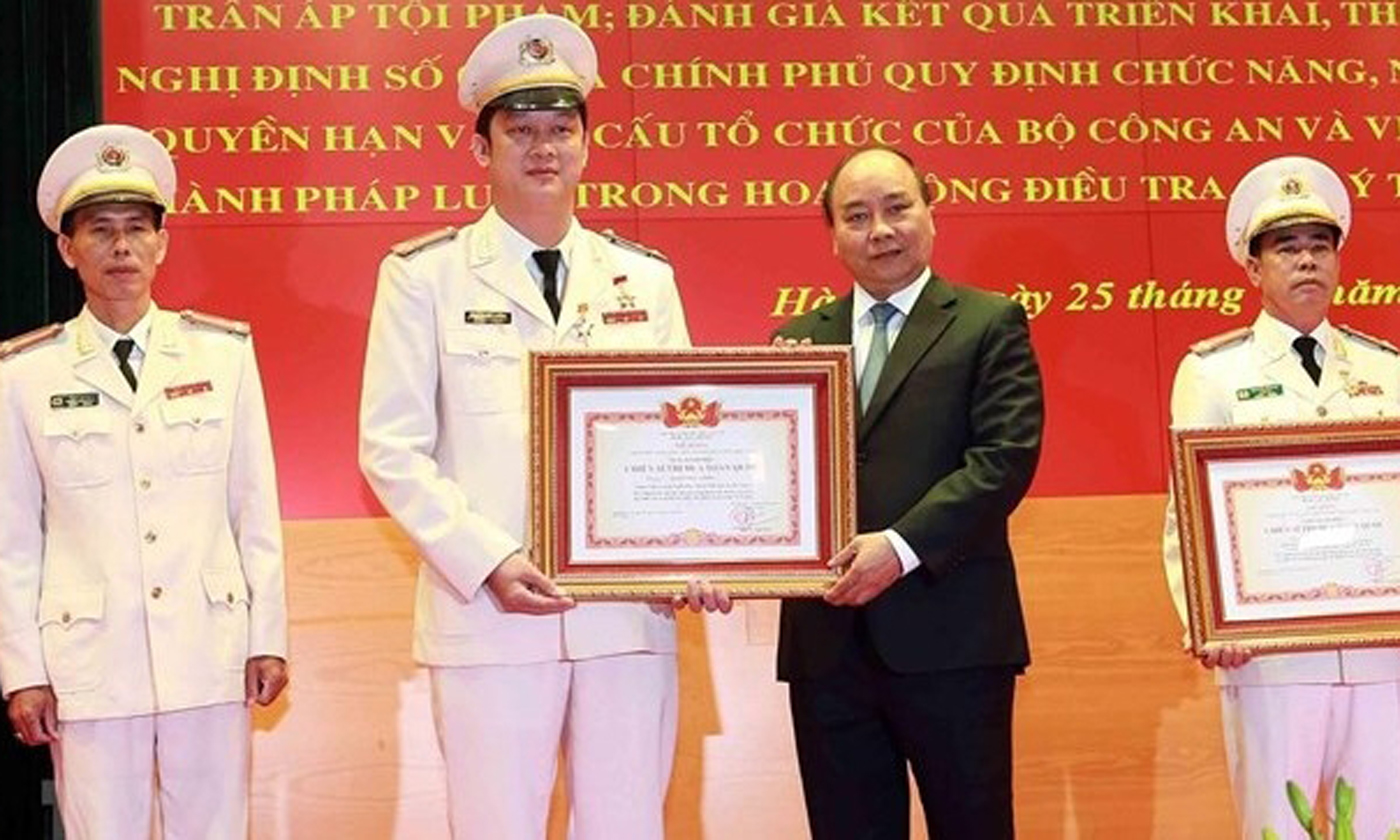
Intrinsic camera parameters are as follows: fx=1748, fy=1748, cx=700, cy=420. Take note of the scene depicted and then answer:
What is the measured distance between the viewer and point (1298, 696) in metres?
3.28

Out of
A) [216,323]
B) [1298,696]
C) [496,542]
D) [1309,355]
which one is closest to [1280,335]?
[1309,355]

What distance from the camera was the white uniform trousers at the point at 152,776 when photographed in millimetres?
3096

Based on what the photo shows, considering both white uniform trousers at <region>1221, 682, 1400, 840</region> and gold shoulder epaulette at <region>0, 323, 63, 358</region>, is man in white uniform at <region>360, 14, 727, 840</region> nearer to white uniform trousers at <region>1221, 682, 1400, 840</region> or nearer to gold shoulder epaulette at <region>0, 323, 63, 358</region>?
gold shoulder epaulette at <region>0, 323, 63, 358</region>

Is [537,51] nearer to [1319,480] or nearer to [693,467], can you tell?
[693,467]

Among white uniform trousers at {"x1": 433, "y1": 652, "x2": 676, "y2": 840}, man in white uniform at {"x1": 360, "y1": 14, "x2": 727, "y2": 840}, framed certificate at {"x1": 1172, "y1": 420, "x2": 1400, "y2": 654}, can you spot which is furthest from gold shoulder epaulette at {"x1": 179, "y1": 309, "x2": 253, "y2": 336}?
framed certificate at {"x1": 1172, "y1": 420, "x2": 1400, "y2": 654}

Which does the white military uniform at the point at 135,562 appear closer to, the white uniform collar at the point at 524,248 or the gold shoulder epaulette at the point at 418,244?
the gold shoulder epaulette at the point at 418,244

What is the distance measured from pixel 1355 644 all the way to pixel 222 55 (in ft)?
10.7

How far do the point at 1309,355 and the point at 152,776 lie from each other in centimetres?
237

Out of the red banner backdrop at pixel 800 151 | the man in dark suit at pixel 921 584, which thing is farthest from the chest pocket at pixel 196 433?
the red banner backdrop at pixel 800 151

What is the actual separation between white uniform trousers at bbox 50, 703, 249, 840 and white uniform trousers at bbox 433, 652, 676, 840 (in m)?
0.44

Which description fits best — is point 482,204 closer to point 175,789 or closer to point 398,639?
point 398,639

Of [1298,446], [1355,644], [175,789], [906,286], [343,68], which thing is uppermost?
[343,68]

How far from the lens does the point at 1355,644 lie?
314 cm

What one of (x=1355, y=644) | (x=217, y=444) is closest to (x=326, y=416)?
(x=217, y=444)
